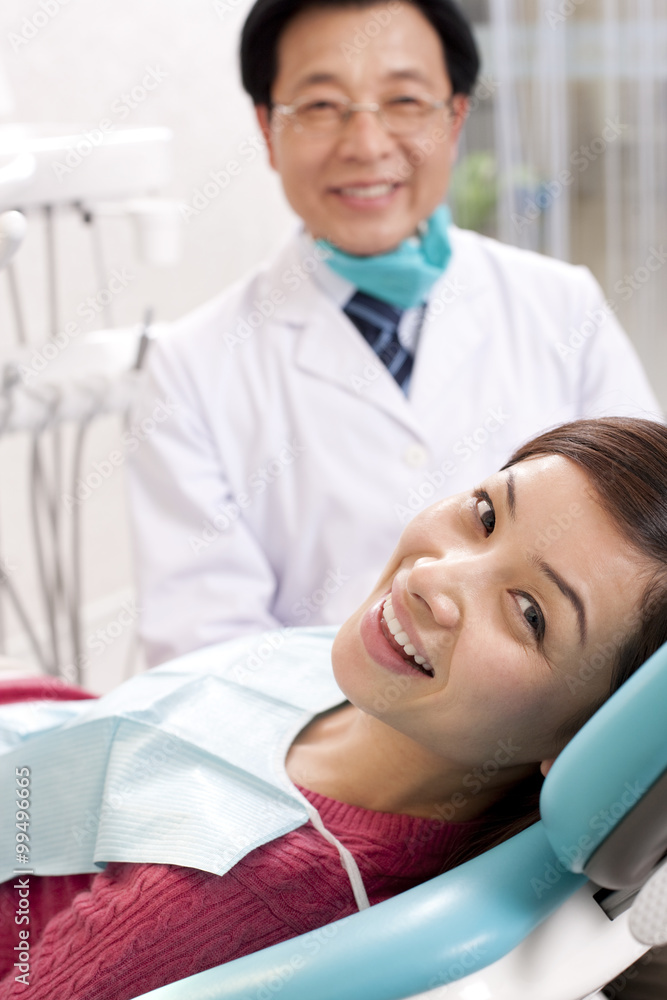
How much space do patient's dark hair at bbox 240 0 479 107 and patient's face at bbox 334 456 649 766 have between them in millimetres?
899

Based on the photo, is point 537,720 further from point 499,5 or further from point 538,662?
point 499,5

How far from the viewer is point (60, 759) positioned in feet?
3.34

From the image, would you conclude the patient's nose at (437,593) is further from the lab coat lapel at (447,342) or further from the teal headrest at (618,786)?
the lab coat lapel at (447,342)

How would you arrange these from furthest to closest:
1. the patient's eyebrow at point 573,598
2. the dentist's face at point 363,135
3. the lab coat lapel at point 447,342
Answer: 1. the lab coat lapel at point 447,342
2. the dentist's face at point 363,135
3. the patient's eyebrow at point 573,598

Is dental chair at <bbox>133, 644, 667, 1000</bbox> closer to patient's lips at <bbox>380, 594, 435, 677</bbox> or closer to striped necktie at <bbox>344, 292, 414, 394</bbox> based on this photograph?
patient's lips at <bbox>380, 594, 435, 677</bbox>

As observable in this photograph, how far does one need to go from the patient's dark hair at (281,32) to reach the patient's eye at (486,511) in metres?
0.89

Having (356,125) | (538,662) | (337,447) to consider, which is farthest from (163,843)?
(356,125)

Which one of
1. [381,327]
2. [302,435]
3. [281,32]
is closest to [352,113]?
[281,32]

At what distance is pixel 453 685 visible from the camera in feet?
2.70

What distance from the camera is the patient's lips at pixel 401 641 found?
0.86 meters

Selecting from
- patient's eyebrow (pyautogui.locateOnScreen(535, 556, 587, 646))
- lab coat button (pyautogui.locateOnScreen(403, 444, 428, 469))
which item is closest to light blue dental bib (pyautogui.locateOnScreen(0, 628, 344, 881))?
patient's eyebrow (pyautogui.locateOnScreen(535, 556, 587, 646))

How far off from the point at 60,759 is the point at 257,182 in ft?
7.86

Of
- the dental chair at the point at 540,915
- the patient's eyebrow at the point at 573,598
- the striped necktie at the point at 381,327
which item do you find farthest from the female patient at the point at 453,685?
the striped necktie at the point at 381,327

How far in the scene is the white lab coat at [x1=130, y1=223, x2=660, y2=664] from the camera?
1.52m
